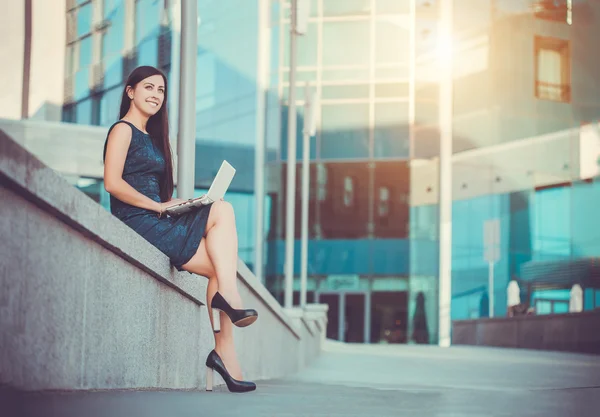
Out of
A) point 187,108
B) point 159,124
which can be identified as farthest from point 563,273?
point 159,124

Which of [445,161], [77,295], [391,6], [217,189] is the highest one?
[391,6]

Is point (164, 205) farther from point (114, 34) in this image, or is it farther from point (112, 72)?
point (112, 72)

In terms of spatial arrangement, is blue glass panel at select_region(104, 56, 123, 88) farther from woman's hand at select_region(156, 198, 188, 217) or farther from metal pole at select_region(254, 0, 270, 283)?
metal pole at select_region(254, 0, 270, 283)

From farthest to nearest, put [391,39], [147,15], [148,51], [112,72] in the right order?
[391,39], [148,51], [112,72], [147,15]

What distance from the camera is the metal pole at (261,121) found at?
1403 inches

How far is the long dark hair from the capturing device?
6031 mm

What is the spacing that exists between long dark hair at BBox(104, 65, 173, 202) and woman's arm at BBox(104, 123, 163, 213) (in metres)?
0.29

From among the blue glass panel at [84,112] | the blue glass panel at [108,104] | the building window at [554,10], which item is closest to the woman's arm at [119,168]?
the blue glass panel at [108,104]

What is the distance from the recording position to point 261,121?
118 ft

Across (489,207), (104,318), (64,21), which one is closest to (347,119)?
(489,207)

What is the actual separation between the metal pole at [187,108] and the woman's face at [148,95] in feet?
5.08

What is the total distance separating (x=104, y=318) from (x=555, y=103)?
3140cm

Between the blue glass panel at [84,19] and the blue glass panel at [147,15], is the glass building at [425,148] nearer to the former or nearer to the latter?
the blue glass panel at [147,15]

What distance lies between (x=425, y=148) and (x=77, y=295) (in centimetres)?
2983
